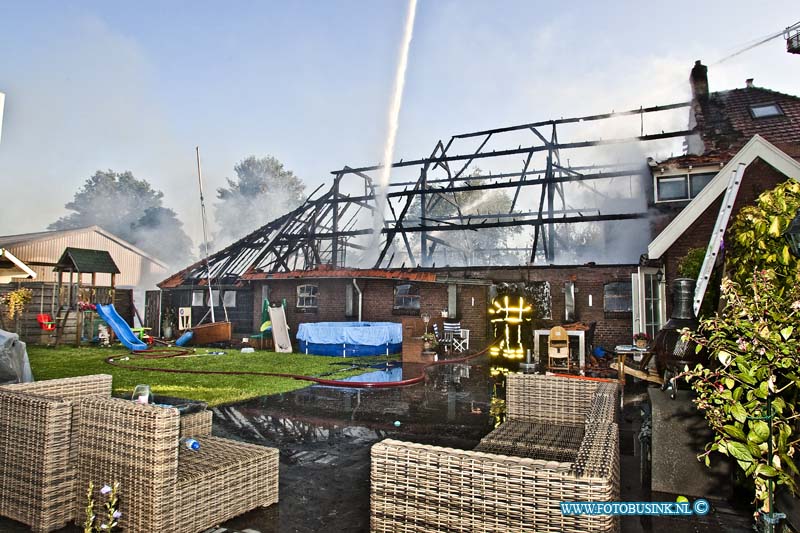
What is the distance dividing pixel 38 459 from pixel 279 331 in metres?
14.4

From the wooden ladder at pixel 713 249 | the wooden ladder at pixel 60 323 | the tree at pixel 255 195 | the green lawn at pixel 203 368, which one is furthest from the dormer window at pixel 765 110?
the tree at pixel 255 195

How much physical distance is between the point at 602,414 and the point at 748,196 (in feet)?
29.1

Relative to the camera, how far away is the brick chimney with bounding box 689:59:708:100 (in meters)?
17.0

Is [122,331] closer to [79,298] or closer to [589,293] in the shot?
[79,298]

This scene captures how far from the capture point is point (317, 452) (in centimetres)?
557

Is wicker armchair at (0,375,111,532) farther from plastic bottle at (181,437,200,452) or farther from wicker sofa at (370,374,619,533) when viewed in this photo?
wicker sofa at (370,374,619,533)

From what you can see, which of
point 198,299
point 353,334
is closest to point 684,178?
point 353,334

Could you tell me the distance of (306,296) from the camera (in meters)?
20.7

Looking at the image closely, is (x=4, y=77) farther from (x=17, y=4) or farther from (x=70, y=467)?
(x=70, y=467)

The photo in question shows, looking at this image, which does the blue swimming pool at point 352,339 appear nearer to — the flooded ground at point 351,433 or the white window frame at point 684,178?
the flooded ground at point 351,433

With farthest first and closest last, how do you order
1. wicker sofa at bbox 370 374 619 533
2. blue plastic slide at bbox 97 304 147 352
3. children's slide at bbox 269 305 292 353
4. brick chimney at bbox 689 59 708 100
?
children's slide at bbox 269 305 292 353
blue plastic slide at bbox 97 304 147 352
brick chimney at bbox 689 59 708 100
wicker sofa at bbox 370 374 619 533

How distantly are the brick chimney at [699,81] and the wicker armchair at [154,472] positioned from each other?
19.4 metres

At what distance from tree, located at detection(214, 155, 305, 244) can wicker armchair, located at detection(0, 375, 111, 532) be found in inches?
2279

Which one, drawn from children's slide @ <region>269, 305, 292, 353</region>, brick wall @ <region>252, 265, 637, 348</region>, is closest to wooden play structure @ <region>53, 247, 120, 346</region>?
brick wall @ <region>252, 265, 637, 348</region>
